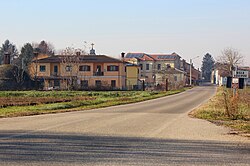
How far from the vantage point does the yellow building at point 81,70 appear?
79.8m

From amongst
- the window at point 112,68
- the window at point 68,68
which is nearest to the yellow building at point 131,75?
the window at point 112,68

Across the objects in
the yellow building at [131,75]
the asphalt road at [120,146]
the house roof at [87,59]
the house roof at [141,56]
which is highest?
the house roof at [141,56]

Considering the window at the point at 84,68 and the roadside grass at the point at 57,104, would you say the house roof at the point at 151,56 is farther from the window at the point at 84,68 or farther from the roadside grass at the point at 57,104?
the roadside grass at the point at 57,104

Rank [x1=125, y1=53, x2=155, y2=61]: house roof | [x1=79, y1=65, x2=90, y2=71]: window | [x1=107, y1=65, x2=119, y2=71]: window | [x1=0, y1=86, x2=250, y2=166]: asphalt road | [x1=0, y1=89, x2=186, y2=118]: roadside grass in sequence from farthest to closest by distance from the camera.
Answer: [x1=125, y1=53, x2=155, y2=61]: house roof
[x1=79, y1=65, x2=90, y2=71]: window
[x1=107, y1=65, x2=119, y2=71]: window
[x1=0, y1=89, x2=186, y2=118]: roadside grass
[x1=0, y1=86, x2=250, y2=166]: asphalt road

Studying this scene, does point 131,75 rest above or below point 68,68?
below

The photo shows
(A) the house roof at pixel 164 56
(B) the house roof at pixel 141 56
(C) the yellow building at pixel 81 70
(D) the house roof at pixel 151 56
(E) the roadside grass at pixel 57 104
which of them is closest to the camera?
(E) the roadside grass at pixel 57 104

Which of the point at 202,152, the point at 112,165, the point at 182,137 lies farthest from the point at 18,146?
the point at 182,137

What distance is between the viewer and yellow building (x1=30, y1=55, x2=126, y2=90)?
7975cm

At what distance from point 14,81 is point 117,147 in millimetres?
60519

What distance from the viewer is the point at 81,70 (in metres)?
81.2

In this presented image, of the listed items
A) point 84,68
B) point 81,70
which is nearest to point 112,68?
point 84,68

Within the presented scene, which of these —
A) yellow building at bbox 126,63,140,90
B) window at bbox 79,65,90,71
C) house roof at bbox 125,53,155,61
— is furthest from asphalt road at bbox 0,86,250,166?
house roof at bbox 125,53,155,61

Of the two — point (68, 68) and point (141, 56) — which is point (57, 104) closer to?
point (68, 68)

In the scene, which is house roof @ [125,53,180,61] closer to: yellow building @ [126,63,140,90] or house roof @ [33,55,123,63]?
yellow building @ [126,63,140,90]
